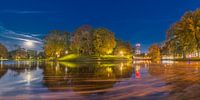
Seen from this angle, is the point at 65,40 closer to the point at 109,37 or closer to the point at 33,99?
the point at 109,37

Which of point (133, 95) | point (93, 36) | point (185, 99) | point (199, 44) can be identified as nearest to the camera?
point (185, 99)

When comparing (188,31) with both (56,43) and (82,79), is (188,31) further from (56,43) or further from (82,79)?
(82,79)

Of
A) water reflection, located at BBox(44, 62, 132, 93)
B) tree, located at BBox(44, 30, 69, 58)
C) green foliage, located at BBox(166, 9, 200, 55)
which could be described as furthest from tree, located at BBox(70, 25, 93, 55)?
water reflection, located at BBox(44, 62, 132, 93)

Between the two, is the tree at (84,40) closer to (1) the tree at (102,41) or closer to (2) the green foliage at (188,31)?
(1) the tree at (102,41)

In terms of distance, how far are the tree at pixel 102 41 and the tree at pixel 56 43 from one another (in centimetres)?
2385

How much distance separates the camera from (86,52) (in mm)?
115062

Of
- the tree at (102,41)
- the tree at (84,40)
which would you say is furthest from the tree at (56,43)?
the tree at (102,41)

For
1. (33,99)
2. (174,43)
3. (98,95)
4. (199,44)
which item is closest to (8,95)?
(33,99)

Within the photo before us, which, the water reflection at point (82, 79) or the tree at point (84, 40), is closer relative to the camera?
the water reflection at point (82, 79)

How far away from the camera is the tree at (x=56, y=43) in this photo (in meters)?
133

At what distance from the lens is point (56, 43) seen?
437 feet

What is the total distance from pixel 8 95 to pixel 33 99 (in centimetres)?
175

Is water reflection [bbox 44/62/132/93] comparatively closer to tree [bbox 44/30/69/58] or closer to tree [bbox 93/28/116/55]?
tree [bbox 93/28/116/55]

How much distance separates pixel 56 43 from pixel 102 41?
26.6 metres
